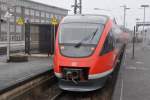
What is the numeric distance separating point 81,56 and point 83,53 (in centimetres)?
20

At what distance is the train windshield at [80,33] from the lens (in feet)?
38.1

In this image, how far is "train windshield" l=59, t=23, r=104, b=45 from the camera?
11.6 meters

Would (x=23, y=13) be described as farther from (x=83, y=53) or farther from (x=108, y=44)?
(x=83, y=53)

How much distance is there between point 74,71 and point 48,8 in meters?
79.4

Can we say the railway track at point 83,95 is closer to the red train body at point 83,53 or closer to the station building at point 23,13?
the red train body at point 83,53

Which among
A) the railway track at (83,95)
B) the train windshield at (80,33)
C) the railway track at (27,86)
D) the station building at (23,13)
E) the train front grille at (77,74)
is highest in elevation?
the station building at (23,13)

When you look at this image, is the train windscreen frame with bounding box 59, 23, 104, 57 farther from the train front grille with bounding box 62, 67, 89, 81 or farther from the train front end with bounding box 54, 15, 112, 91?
the train front grille with bounding box 62, 67, 89, 81

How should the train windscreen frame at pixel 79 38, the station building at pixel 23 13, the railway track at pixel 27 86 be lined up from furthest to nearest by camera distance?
the station building at pixel 23 13, the train windscreen frame at pixel 79 38, the railway track at pixel 27 86

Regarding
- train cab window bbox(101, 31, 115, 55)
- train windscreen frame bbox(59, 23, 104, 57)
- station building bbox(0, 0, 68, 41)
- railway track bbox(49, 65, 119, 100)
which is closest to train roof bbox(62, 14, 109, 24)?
train windscreen frame bbox(59, 23, 104, 57)

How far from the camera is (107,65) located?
11.5 metres

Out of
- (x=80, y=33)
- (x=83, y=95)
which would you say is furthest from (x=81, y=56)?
(x=83, y=95)

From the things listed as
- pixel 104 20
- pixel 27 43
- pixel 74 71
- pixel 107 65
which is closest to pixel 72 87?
pixel 74 71

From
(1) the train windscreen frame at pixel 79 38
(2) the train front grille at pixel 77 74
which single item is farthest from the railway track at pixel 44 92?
(1) the train windscreen frame at pixel 79 38

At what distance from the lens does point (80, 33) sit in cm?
1191
